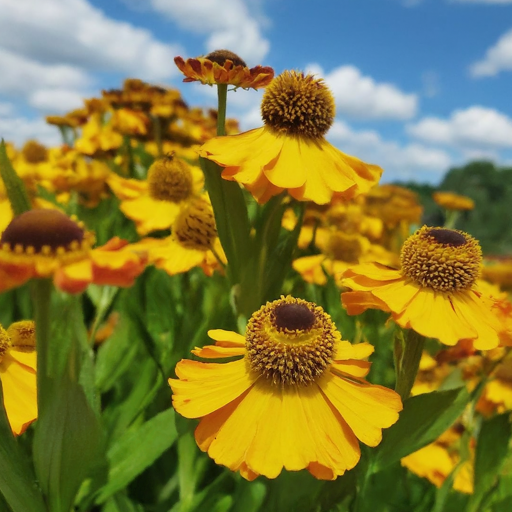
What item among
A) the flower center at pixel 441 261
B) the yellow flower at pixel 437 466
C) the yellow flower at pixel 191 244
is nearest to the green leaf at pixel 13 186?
the yellow flower at pixel 191 244

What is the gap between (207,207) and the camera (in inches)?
35.9

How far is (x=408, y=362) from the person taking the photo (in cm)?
55

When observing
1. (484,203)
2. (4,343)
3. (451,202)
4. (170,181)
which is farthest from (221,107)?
(484,203)

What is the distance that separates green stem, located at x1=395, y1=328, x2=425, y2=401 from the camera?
1.80 feet

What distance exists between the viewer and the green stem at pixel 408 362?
549 millimetres

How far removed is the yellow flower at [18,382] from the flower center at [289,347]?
216 millimetres

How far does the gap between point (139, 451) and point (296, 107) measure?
48cm

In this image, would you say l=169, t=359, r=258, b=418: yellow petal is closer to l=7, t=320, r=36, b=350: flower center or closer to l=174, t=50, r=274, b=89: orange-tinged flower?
l=7, t=320, r=36, b=350: flower center

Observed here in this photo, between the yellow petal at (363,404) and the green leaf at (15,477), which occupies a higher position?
the yellow petal at (363,404)

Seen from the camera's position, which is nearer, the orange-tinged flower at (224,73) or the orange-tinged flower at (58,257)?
the orange-tinged flower at (58,257)

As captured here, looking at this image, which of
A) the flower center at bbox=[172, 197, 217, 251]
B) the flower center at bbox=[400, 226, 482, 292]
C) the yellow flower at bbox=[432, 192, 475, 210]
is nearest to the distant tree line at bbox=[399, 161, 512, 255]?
the yellow flower at bbox=[432, 192, 475, 210]

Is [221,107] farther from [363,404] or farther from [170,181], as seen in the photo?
[170,181]

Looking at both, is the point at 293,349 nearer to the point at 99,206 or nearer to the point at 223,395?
the point at 223,395

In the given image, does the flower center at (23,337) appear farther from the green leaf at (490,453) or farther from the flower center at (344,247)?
the flower center at (344,247)
